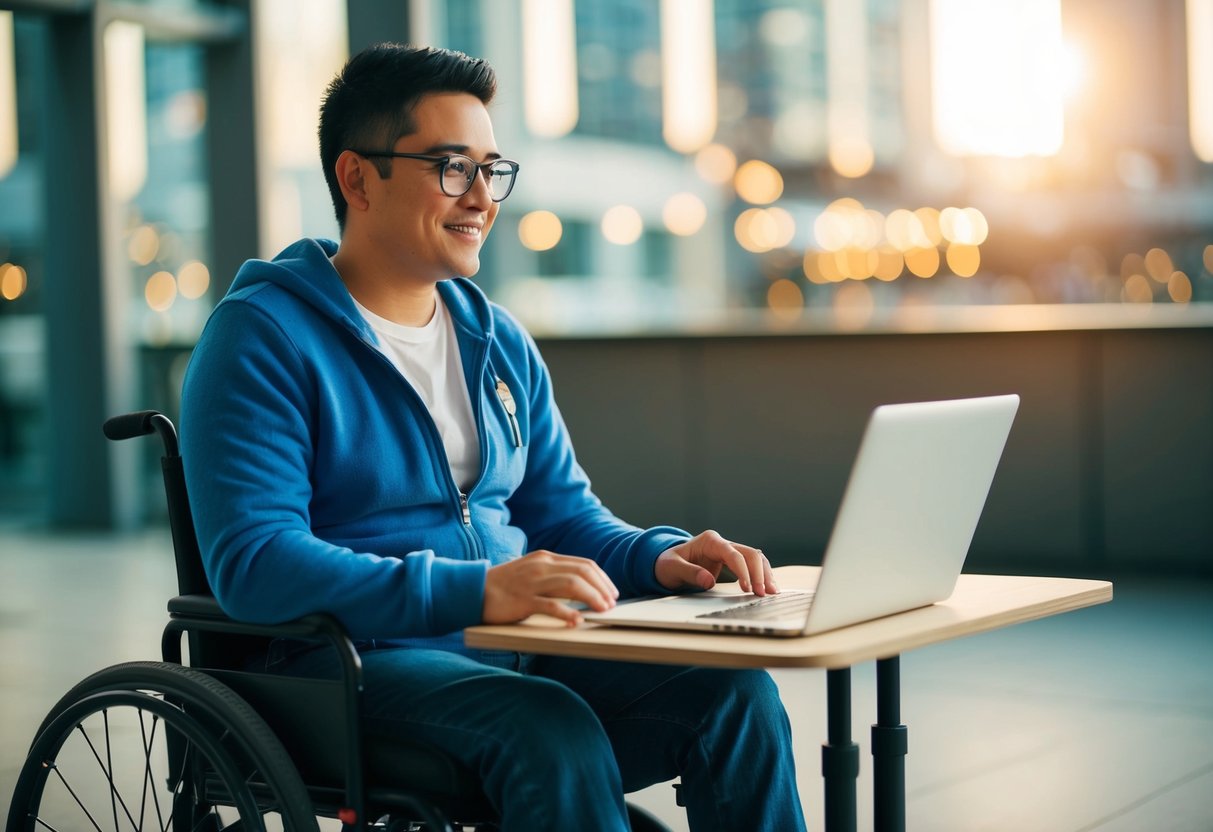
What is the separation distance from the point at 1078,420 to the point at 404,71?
4.52 meters

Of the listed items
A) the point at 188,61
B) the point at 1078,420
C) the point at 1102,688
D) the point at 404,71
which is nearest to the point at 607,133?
the point at 188,61

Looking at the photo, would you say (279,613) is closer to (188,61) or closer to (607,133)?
(188,61)

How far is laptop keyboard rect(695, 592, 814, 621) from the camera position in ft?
5.00

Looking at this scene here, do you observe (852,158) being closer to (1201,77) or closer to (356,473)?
(1201,77)

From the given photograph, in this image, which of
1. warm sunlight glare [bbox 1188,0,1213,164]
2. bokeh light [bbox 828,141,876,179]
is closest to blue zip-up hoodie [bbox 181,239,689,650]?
warm sunlight glare [bbox 1188,0,1213,164]

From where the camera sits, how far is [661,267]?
1300 cm

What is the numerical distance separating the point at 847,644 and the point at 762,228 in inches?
416

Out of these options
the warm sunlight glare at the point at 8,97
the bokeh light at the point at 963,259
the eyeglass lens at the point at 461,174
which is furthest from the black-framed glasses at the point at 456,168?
the bokeh light at the point at 963,259

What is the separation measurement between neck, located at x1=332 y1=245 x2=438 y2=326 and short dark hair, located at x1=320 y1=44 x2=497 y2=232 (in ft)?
0.39

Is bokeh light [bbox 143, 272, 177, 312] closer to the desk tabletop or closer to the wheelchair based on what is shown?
the wheelchair

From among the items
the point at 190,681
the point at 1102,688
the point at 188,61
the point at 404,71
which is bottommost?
the point at 1102,688

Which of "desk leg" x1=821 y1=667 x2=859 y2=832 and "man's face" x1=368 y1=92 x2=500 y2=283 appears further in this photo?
"man's face" x1=368 y1=92 x2=500 y2=283

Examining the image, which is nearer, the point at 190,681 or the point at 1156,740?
the point at 190,681

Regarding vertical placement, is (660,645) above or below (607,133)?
below
